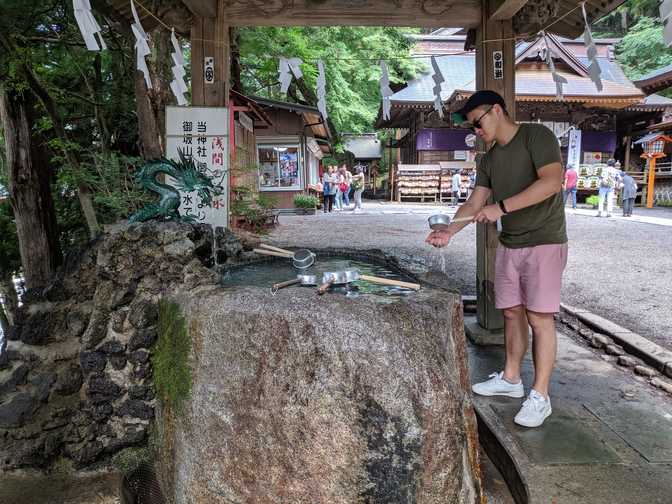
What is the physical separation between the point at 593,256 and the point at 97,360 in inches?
322

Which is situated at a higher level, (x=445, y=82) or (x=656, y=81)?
(x=656, y=81)

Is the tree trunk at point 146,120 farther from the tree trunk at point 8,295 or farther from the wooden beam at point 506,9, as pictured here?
the tree trunk at point 8,295

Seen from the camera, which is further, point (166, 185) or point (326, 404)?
point (166, 185)

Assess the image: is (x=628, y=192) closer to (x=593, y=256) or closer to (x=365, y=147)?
(x=593, y=256)

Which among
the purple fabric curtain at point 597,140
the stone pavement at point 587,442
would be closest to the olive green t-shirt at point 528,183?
the stone pavement at point 587,442

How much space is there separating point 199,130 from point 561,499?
3.77m

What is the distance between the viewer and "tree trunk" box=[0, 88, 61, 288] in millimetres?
5469

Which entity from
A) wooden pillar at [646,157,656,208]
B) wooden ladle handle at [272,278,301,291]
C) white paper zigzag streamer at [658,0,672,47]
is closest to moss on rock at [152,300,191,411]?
wooden ladle handle at [272,278,301,291]

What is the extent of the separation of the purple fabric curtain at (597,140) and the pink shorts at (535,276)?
66.9 feet

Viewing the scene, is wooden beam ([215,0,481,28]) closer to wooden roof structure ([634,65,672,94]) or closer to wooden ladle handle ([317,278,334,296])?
wooden ladle handle ([317,278,334,296])

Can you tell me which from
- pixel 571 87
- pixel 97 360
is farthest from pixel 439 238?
pixel 571 87

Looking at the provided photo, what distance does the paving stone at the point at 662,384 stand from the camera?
3.46 m

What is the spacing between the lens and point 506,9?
3820 mm

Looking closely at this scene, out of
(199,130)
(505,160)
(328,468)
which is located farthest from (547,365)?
(199,130)
